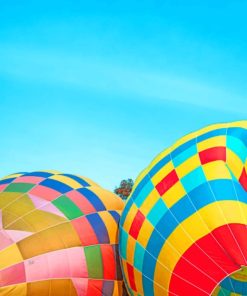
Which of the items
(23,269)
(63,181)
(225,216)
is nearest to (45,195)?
(63,181)

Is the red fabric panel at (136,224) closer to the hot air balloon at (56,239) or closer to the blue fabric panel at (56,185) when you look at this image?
the hot air balloon at (56,239)

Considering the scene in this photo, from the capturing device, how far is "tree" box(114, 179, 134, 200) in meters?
33.2

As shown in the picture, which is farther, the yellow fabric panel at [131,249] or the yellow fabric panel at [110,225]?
the yellow fabric panel at [110,225]

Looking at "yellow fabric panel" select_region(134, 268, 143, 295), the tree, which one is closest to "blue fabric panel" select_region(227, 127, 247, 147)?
"yellow fabric panel" select_region(134, 268, 143, 295)

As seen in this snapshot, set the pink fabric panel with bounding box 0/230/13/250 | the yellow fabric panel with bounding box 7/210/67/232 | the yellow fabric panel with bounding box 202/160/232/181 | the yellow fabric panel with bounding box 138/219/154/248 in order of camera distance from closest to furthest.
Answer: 1. the yellow fabric panel with bounding box 202/160/232/181
2. the yellow fabric panel with bounding box 138/219/154/248
3. the pink fabric panel with bounding box 0/230/13/250
4. the yellow fabric panel with bounding box 7/210/67/232

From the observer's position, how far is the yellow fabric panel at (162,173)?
7.93 metres

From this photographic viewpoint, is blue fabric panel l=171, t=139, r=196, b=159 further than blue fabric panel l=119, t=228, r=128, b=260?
No

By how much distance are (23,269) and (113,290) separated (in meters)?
1.71

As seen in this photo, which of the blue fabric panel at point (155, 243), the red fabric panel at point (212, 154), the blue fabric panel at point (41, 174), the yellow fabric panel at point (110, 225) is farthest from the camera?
the blue fabric panel at point (41, 174)

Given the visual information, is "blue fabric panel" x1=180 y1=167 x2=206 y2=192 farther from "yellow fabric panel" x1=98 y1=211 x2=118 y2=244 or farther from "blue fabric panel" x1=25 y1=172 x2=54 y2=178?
"blue fabric panel" x1=25 y1=172 x2=54 y2=178

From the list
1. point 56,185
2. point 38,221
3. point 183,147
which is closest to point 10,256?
point 38,221

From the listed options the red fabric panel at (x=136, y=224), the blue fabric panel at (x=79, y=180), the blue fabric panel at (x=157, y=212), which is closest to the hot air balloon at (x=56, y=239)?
the blue fabric panel at (x=79, y=180)

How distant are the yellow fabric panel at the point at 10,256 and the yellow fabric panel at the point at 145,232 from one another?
1.92 m

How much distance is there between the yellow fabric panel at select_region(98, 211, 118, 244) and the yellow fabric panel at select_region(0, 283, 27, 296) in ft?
5.89
